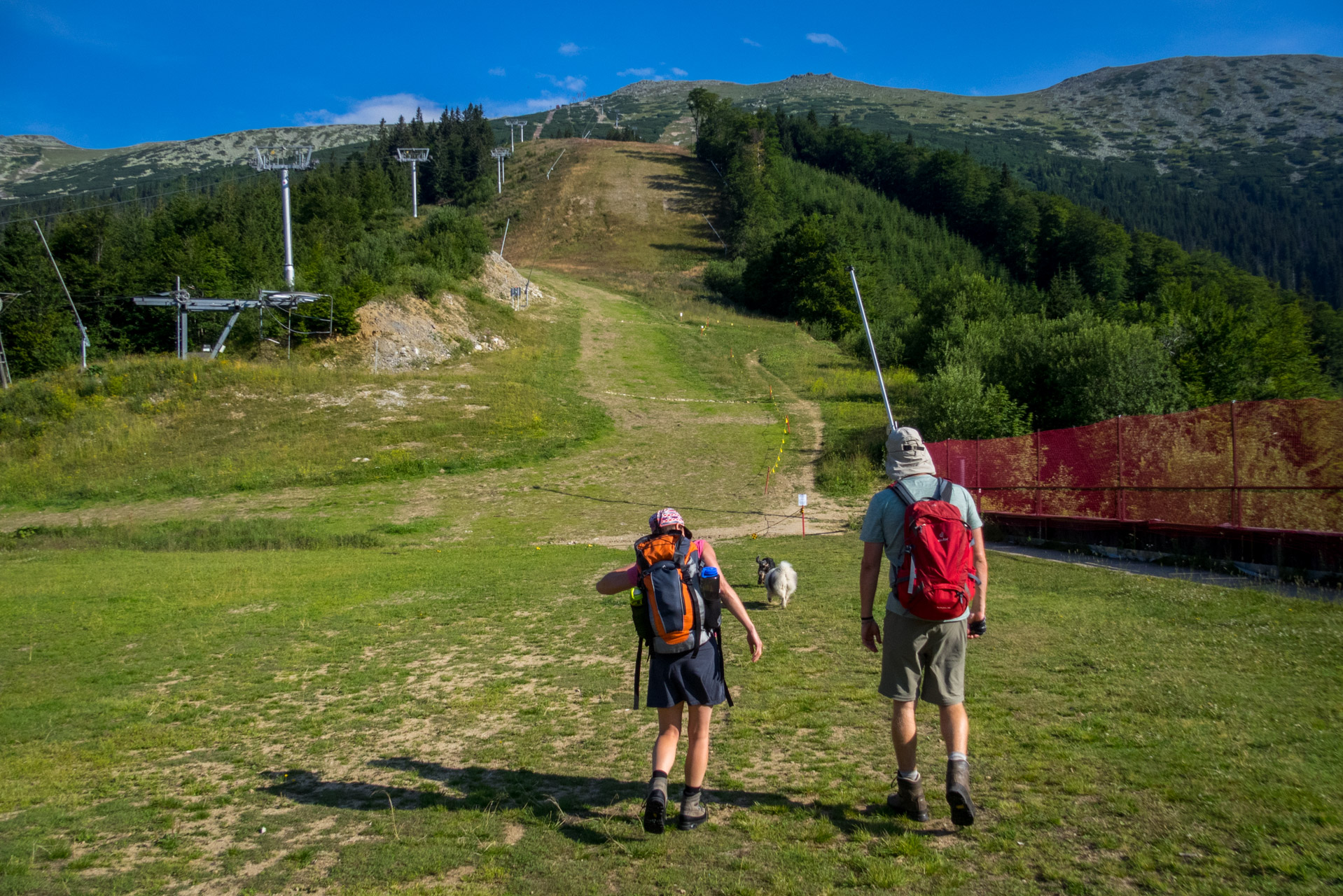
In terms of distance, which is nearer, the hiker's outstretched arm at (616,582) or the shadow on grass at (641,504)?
the hiker's outstretched arm at (616,582)

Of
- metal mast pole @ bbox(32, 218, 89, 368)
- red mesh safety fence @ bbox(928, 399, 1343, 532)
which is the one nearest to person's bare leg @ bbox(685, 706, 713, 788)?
red mesh safety fence @ bbox(928, 399, 1343, 532)

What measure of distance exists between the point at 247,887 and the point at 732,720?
372 cm

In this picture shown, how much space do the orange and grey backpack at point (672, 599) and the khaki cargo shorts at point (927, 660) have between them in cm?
108

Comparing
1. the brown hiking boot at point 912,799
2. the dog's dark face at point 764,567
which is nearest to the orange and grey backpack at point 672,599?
the brown hiking boot at point 912,799

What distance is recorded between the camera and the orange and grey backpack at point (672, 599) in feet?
15.1

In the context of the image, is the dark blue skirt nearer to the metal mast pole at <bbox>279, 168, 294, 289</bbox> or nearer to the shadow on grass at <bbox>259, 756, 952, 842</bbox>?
the shadow on grass at <bbox>259, 756, 952, 842</bbox>

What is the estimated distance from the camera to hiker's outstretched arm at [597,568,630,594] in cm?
496

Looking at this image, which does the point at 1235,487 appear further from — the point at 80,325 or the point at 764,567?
the point at 80,325

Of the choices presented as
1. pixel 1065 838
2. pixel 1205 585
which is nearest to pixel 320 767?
pixel 1065 838

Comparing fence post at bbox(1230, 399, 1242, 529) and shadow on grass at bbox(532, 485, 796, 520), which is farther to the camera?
shadow on grass at bbox(532, 485, 796, 520)

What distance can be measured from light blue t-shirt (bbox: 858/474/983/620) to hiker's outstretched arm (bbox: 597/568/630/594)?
1.49 m

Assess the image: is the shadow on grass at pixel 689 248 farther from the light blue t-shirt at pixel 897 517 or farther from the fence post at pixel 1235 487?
the light blue t-shirt at pixel 897 517

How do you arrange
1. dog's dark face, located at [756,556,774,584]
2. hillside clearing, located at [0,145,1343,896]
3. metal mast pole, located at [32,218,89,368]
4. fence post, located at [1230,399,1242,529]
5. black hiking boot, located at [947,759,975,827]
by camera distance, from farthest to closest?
1. metal mast pole, located at [32,218,89,368]
2. fence post, located at [1230,399,1242,529]
3. dog's dark face, located at [756,556,774,584]
4. black hiking boot, located at [947,759,975,827]
5. hillside clearing, located at [0,145,1343,896]

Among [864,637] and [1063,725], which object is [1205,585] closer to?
[1063,725]
